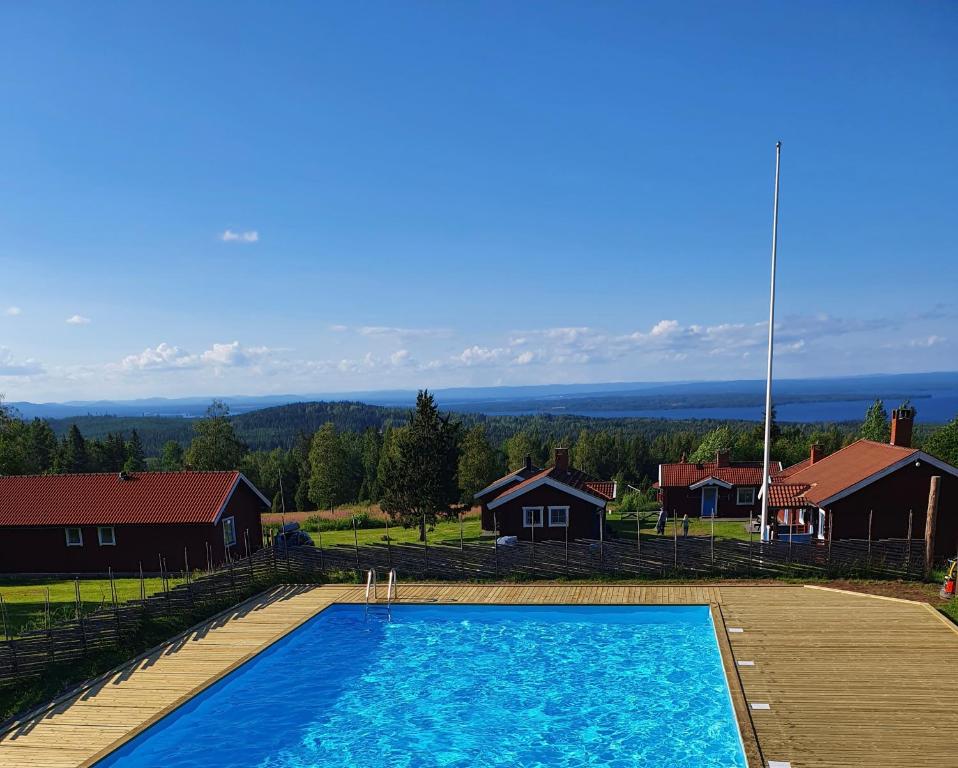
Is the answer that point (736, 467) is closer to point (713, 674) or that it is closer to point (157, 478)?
point (713, 674)

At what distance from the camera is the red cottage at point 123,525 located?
32.5 metres

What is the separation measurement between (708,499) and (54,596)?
135 ft

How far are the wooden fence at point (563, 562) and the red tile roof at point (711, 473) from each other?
21988 mm

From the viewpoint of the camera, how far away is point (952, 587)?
22.2 m

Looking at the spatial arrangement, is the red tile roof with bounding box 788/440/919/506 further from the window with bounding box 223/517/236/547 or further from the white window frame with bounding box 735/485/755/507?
the window with bounding box 223/517/236/547

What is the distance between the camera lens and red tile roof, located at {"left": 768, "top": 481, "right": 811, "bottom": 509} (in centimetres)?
3253

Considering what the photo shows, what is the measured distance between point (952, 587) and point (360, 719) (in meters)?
20.4

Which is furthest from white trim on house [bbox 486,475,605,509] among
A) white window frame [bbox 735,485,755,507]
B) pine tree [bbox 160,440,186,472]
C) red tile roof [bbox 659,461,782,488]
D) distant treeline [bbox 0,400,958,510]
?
pine tree [bbox 160,440,186,472]

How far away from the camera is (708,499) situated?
4828 centimetres

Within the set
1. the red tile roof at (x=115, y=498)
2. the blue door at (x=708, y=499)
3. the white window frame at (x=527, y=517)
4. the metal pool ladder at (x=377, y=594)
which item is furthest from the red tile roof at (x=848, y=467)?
the red tile roof at (x=115, y=498)

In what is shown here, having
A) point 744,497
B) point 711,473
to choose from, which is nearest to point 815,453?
point 744,497

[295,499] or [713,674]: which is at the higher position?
[713,674]

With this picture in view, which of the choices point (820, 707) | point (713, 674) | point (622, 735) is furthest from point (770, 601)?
point (622, 735)

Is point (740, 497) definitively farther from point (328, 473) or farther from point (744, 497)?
point (328, 473)
